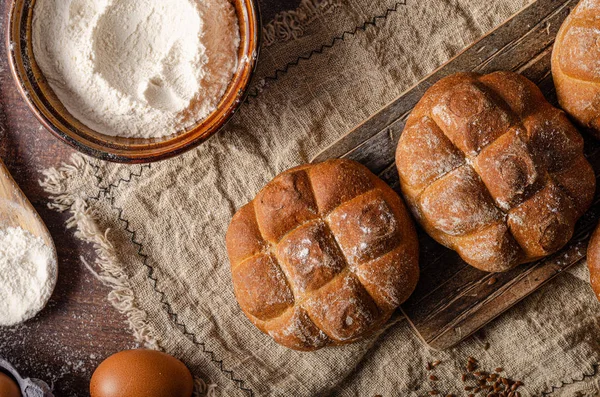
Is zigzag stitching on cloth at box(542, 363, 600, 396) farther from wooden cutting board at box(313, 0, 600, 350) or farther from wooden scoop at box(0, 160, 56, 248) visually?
wooden scoop at box(0, 160, 56, 248)

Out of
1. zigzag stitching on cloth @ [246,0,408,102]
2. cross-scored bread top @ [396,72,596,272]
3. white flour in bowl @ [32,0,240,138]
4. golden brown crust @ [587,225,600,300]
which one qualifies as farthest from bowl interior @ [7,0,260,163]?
golden brown crust @ [587,225,600,300]

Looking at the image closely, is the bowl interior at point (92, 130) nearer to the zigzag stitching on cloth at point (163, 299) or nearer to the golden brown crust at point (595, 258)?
the zigzag stitching on cloth at point (163, 299)

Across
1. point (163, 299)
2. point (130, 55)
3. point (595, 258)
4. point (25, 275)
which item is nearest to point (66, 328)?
point (25, 275)

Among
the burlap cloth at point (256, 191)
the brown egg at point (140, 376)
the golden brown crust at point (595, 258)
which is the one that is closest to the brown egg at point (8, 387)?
the brown egg at point (140, 376)

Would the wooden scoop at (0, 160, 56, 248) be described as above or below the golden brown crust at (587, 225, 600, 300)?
above

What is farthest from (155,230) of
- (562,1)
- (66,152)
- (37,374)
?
(562,1)

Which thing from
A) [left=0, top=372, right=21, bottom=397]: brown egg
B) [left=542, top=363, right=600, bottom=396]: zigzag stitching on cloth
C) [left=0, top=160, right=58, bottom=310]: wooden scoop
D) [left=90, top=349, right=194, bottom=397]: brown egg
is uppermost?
[left=0, top=160, right=58, bottom=310]: wooden scoop
